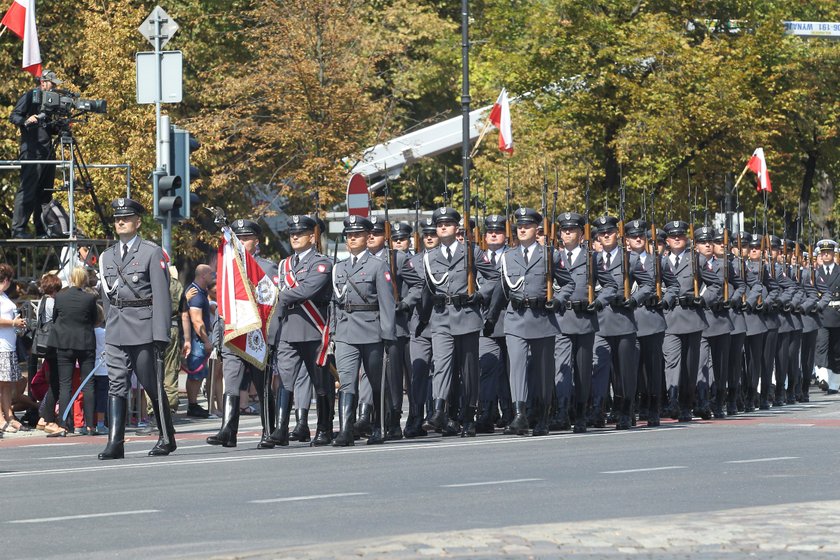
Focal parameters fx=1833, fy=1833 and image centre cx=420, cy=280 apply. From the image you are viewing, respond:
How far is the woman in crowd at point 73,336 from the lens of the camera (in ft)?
59.4

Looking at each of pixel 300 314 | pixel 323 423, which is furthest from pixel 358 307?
pixel 323 423

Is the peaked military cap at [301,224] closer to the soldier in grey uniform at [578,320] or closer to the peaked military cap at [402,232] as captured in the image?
the peaked military cap at [402,232]

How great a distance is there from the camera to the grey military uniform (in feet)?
46.3

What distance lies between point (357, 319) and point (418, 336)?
6.04 feet

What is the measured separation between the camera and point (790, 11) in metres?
39.7

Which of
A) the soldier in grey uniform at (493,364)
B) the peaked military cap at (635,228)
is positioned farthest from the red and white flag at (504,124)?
Result: the soldier in grey uniform at (493,364)

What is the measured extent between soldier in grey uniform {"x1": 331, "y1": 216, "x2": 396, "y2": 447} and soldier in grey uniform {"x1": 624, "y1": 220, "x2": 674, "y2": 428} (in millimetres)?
3543

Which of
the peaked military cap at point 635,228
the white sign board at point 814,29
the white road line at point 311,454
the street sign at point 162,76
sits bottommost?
the white road line at point 311,454

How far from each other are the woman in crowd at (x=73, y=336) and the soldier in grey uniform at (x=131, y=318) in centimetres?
389

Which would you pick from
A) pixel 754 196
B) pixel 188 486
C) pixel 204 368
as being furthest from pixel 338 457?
pixel 754 196

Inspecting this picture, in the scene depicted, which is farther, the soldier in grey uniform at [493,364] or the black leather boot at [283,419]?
the soldier in grey uniform at [493,364]

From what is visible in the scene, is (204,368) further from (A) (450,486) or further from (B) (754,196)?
(B) (754,196)

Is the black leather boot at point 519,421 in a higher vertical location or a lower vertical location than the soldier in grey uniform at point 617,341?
lower

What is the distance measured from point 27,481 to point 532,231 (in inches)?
226
